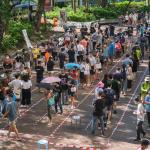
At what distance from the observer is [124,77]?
2444 centimetres

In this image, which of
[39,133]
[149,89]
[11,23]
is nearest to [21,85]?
[39,133]

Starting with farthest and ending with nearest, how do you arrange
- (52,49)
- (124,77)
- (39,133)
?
(52,49)
(124,77)
(39,133)

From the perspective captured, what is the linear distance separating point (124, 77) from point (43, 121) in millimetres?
5920

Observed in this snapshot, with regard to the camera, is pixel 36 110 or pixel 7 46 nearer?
pixel 36 110

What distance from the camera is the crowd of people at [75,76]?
1894cm

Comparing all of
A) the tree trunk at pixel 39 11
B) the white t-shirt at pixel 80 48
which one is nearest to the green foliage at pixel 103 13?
the tree trunk at pixel 39 11

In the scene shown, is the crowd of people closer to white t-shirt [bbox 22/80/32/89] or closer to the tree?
white t-shirt [bbox 22/80/32/89]

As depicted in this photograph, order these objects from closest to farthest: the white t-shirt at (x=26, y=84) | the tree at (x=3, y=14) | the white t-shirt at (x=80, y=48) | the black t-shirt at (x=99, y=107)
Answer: the black t-shirt at (x=99, y=107) < the white t-shirt at (x=26, y=84) < the white t-shirt at (x=80, y=48) < the tree at (x=3, y=14)

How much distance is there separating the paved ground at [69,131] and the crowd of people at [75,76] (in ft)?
1.28

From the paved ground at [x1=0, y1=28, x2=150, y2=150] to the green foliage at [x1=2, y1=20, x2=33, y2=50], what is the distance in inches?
466

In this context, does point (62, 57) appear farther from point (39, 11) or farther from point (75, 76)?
point (39, 11)

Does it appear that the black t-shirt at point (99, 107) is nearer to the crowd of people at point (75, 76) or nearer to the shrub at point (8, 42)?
the crowd of people at point (75, 76)

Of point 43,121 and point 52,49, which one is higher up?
point 52,49

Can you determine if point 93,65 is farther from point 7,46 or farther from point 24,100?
point 7,46
